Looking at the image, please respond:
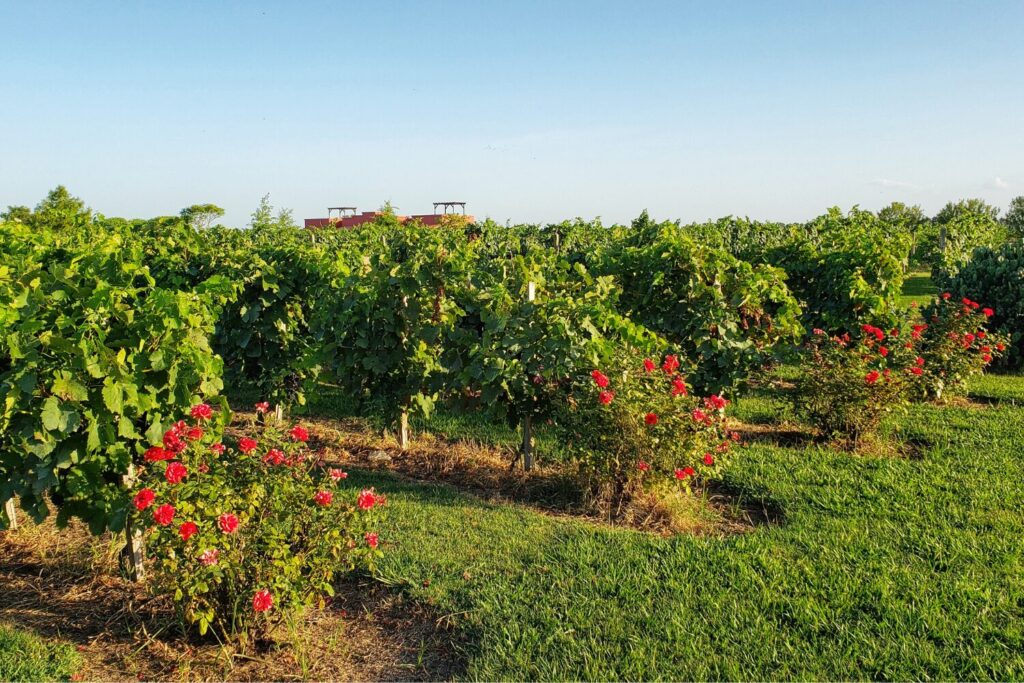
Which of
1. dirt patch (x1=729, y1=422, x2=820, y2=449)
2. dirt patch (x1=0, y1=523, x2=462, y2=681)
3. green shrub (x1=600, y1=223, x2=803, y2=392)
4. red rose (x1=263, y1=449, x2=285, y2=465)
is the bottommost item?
dirt patch (x1=0, y1=523, x2=462, y2=681)

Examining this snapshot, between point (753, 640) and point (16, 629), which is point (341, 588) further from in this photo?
point (753, 640)

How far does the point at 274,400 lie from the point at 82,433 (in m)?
3.90

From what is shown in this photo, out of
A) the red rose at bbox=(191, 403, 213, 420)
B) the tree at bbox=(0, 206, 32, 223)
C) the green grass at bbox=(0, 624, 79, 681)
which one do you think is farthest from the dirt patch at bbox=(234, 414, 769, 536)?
the tree at bbox=(0, 206, 32, 223)

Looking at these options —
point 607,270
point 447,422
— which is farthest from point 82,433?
point 607,270

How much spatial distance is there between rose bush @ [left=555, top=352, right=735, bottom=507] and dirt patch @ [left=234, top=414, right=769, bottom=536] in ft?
0.55

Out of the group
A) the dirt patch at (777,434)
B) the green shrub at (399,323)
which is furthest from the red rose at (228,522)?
the dirt patch at (777,434)

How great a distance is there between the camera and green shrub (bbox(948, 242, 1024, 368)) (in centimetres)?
1055

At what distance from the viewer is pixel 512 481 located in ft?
19.7

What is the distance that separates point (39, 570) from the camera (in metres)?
4.54

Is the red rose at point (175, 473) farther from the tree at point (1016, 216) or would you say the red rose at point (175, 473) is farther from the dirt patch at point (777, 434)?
the tree at point (1016, 216)

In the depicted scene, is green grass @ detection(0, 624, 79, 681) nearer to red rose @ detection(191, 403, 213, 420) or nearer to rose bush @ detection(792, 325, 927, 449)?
red rose @ detection(191, 403, 213, 420)

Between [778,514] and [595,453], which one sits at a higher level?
[595,453]

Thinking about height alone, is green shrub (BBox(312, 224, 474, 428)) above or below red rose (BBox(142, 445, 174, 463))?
above

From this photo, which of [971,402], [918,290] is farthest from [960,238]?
[971,402]
